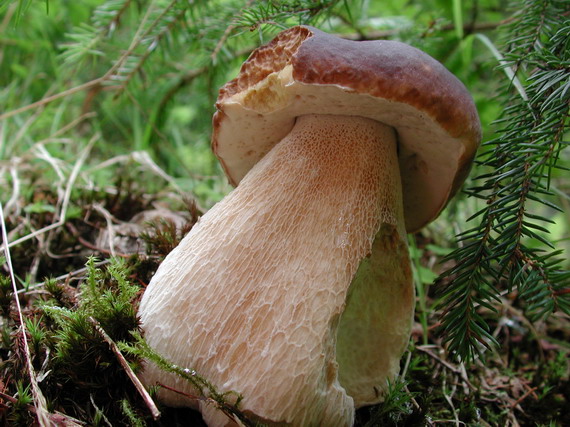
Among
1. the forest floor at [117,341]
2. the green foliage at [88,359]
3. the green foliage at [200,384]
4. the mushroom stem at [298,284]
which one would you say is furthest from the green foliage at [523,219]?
the green foliage at [88,359]

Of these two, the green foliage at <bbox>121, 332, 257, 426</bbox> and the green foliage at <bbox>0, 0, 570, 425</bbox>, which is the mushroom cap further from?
the green foliage at <bbox>121, 332, 257, 426</bbox>

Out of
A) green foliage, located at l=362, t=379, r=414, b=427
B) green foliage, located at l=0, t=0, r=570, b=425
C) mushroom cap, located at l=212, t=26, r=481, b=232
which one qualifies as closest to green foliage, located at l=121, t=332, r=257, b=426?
green foliage, located at l=0, t=0, r=570, b=425

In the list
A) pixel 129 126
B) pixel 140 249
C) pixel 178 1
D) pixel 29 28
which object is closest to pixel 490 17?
pixel 178 1

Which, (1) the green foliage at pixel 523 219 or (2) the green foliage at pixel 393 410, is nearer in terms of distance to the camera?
(1) the green foliage at pixel 523 219

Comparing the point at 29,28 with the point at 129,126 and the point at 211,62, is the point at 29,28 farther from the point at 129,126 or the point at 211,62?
the point at 211,62

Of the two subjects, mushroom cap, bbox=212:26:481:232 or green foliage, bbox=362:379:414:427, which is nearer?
mushroom cap, bbox=212:26:481:232

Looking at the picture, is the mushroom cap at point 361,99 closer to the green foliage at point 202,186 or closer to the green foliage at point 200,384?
the green foliage at point 202,186

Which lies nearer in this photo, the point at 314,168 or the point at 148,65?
the point at 314,168
